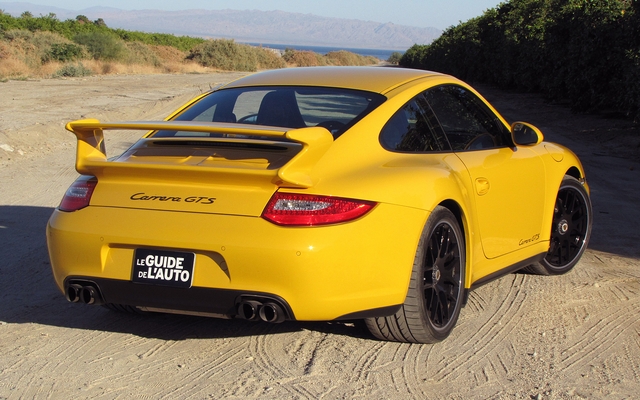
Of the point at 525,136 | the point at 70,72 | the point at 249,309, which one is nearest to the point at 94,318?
the point at 249,309

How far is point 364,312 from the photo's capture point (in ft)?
12.6

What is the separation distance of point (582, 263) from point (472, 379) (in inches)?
106

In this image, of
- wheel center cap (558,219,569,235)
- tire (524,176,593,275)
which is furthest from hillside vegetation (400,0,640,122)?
wheel center cap (558,219,569,235)

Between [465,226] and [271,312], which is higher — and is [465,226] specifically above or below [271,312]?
above

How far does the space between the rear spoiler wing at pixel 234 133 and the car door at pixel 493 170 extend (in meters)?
1.13

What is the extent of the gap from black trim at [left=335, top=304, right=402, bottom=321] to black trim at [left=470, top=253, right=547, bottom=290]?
2.92ft

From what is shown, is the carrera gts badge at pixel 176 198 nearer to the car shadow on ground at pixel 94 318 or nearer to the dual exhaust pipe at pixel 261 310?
the dual exhaust pipe at pixel 261 310

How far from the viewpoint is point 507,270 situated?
5.07 m

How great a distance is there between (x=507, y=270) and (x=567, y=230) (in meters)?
1.04

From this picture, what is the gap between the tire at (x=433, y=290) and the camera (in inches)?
158

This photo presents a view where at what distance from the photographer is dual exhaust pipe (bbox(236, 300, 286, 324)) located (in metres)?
3.70

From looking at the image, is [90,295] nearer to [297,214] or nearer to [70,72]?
[297,214]

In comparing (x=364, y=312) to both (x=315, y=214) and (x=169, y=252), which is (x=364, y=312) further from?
(x=169, y=252)

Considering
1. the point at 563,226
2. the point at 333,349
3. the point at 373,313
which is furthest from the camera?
the point at 563,226
